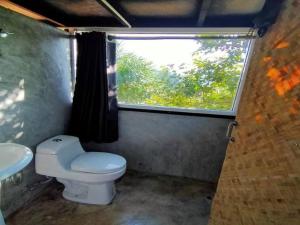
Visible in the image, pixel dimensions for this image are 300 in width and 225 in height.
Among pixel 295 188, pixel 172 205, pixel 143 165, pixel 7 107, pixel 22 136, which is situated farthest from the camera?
pixel 143 165

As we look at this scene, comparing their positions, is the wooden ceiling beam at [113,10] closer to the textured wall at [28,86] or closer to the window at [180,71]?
the window at [180,71]

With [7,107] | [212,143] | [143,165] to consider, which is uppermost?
[7,107]

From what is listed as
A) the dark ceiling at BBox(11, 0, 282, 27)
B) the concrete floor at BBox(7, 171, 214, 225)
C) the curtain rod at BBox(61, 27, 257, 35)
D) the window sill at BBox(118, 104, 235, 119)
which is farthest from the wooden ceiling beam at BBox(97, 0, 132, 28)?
the concrete floor at BBox(7, 171, 214, 225)

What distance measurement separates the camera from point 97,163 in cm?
181

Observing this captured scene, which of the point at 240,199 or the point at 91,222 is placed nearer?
the point at 240,199

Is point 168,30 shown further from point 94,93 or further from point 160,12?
point 94,93

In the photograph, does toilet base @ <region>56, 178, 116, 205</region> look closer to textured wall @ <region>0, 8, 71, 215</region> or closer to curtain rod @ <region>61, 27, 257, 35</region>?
textured wall @ <region>0, 8, 71, 215</region>

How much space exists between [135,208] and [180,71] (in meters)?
1.51

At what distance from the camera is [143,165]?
97.7 inches

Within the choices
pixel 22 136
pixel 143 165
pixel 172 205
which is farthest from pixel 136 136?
pixel 22 136

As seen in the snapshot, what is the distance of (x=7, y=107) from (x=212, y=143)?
206cm

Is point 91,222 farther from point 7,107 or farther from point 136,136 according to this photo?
point 7,107

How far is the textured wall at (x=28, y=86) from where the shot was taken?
5.02ft

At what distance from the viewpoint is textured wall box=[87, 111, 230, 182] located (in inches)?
88.4
